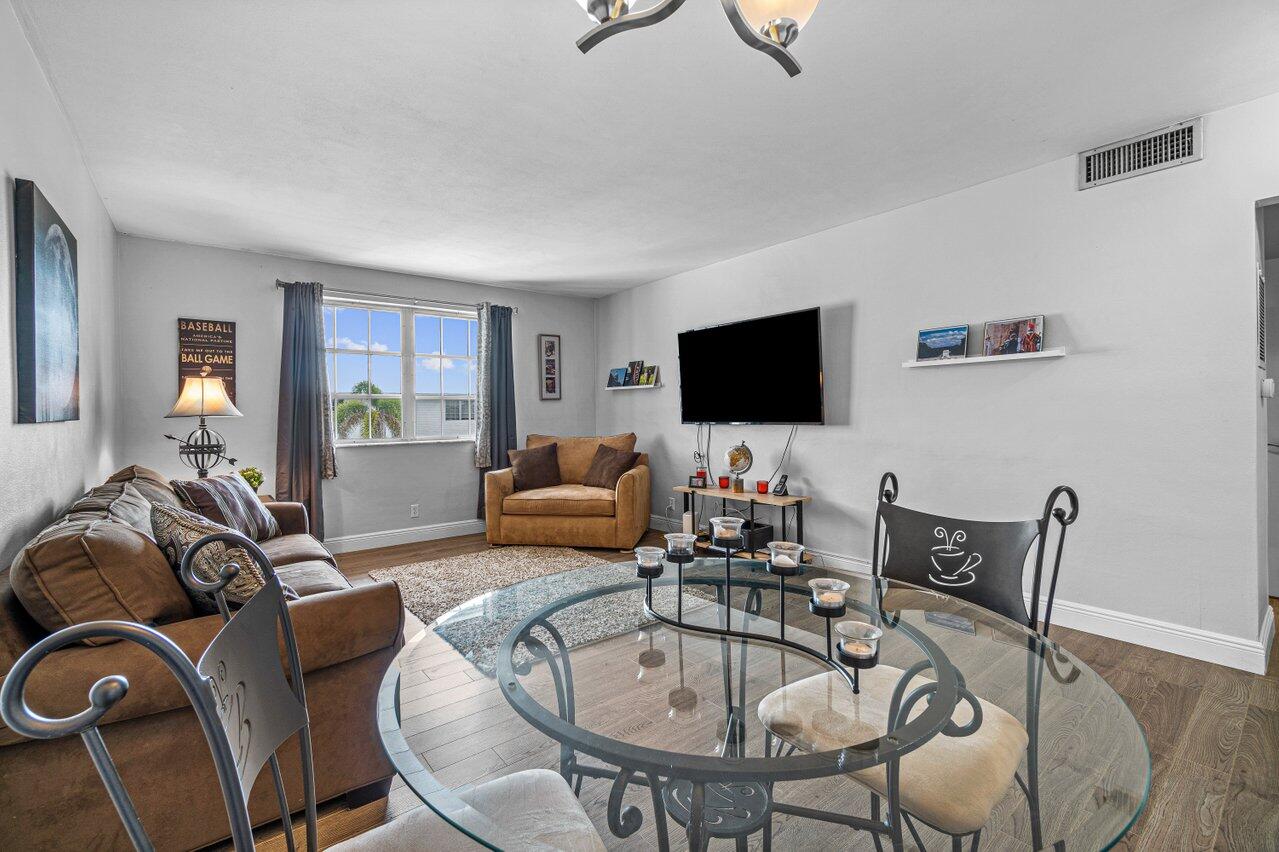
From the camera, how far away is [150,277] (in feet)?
13.6

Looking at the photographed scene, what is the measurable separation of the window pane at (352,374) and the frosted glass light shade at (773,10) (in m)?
4.56

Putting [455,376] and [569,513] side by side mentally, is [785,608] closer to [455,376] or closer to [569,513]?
[569,513]

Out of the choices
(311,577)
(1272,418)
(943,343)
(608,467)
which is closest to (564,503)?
(608,467)

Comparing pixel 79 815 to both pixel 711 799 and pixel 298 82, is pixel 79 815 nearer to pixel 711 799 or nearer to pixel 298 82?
pixel 711 799

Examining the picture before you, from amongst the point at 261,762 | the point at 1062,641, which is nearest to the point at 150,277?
the point at 261,762

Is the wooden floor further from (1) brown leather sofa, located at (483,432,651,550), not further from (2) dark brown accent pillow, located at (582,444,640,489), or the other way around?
(2) dark brown accent pillow, located at (582,444,640,489)

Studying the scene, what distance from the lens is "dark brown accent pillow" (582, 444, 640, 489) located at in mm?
5219

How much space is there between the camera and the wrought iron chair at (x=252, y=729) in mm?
576

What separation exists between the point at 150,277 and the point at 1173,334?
606 cm

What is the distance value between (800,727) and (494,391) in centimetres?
484

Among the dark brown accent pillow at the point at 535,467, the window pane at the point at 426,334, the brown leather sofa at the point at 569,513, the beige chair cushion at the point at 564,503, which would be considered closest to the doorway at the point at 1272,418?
the brown leather sofa at the point at 569,513

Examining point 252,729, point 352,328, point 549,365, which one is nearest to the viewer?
point 252,729

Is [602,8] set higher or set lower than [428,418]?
higher

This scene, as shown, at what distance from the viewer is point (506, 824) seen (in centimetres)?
98
